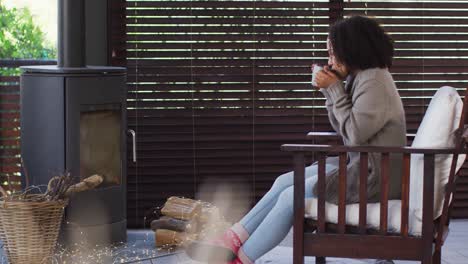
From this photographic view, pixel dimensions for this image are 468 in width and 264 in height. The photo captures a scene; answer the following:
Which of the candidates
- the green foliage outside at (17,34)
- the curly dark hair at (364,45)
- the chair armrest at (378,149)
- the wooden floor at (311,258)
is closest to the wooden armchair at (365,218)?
the chair armrest at (378,149)

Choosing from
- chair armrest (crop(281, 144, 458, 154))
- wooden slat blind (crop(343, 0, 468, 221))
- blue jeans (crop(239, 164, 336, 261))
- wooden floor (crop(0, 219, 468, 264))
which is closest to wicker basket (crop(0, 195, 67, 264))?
wooden floor (crop(0, 219, 468, 264))

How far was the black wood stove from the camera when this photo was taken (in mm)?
4484

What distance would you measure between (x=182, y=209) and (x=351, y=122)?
4.68ft

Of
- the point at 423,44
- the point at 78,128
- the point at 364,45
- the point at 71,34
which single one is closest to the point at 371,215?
the point at 364,45

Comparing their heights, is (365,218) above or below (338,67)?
below

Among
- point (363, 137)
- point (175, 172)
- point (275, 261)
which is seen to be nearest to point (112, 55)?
point (175, 172)

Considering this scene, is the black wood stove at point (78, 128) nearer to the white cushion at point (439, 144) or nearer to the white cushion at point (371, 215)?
the white cushion at point (371, 215)

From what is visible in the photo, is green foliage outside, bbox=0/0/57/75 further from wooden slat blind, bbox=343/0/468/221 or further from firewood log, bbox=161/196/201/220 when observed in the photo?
wooden slat blind, bbox=343/0/468/221

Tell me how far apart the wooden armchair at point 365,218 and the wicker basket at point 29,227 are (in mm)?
1196

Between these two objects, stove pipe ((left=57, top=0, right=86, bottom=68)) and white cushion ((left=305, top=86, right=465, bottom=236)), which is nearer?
white cushion ((left=305, top=86, right=465, bottom=236))

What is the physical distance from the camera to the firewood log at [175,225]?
475 cm

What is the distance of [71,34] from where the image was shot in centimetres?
465

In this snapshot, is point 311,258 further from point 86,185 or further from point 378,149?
point 378,149

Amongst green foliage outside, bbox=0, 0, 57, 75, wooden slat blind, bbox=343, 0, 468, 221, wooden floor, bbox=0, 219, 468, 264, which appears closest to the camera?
wooden floor, bbox=0, 219, 468, 264
